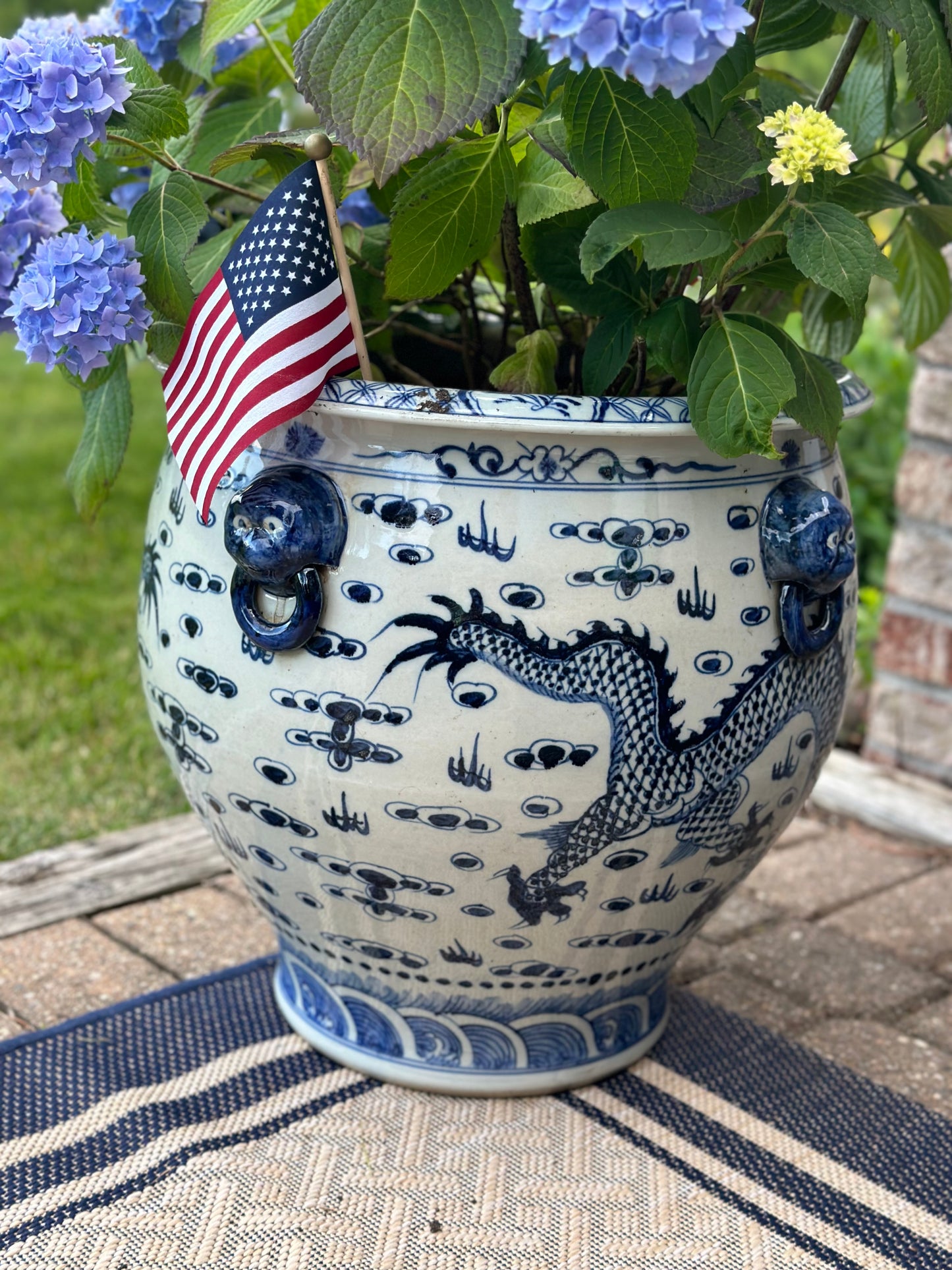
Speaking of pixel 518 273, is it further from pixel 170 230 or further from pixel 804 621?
pixel 804 621

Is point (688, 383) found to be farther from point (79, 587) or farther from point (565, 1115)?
point (79, 587)

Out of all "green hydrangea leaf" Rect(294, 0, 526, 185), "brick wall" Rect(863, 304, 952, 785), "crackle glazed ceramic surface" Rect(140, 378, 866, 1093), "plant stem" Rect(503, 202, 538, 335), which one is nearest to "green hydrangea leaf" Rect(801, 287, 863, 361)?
"crackle glazed ceramic surface" Rect(140, 378, 866, 1093)

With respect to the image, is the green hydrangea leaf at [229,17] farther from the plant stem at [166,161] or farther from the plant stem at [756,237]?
the plant stem at [756,237]

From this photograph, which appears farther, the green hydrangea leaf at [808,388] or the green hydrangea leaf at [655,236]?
the green hydrangea leaf at [808,388]

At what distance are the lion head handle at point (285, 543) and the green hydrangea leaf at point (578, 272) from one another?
1.06ft

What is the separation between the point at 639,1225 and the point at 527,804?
1.48 ft

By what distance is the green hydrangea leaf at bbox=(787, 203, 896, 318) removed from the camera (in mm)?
1225

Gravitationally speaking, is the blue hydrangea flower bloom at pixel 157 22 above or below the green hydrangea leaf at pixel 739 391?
above

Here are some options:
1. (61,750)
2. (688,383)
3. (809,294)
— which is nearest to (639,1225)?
(688,383)

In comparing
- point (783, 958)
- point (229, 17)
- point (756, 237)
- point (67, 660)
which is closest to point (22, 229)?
point (229, 17)

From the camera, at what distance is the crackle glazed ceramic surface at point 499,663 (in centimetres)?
133

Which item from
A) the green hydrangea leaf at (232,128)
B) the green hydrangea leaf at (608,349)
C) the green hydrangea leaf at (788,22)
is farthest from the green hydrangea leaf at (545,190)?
the green hydrangea leaf at (232,128)

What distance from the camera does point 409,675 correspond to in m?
1.34

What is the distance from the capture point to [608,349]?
139cm
